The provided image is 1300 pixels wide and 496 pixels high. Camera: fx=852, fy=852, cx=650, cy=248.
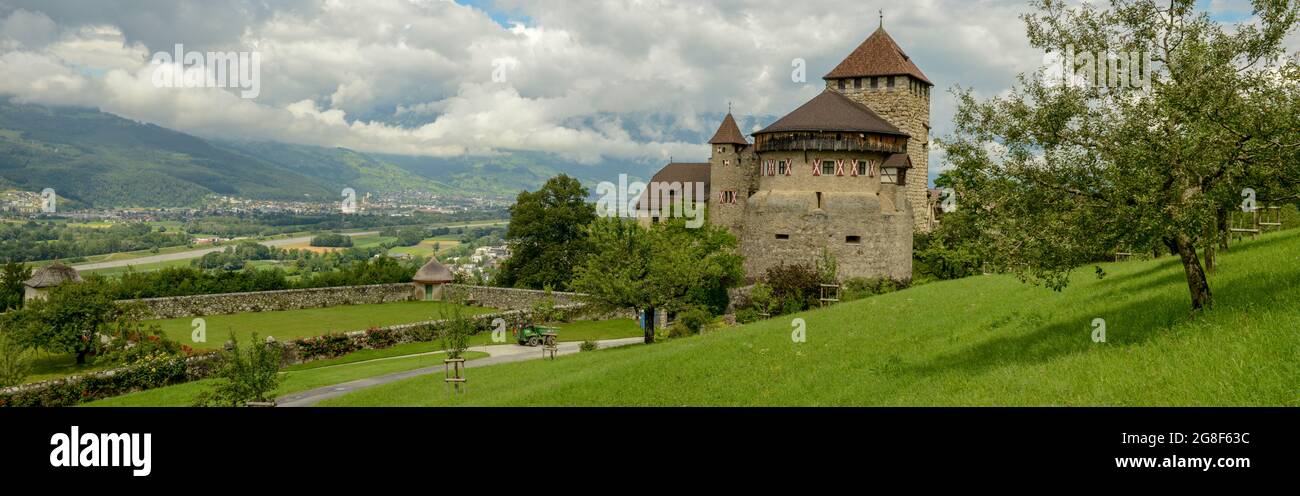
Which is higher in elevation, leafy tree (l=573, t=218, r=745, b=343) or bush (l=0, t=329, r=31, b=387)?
leafy tree (l=573, t=218, r=745, b=343)

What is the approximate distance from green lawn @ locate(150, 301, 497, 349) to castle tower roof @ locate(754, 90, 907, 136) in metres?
21.2

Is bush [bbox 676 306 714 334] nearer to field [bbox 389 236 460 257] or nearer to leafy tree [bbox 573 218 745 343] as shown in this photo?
leafy tree [bbox 573 218 745 343]

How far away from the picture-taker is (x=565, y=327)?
142ft

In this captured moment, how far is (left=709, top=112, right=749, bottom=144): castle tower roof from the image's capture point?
6144 cm

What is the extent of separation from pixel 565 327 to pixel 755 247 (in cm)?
1345

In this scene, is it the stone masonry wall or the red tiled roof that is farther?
the red tiled roof

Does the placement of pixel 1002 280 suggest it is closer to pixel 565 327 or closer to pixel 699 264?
pixel 699 264

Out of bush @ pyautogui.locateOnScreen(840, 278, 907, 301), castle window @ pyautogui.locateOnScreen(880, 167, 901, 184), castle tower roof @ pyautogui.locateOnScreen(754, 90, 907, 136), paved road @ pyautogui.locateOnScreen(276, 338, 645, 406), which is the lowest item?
paved road @ pyautogui.locateOnScreen(276, 338, 645, 406)

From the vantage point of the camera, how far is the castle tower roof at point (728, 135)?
61.4 metres

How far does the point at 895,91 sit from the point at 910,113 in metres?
1.95

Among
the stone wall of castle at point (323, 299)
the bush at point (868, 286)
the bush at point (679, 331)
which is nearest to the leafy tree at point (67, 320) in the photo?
the stone wall of castle at point (323, 299)

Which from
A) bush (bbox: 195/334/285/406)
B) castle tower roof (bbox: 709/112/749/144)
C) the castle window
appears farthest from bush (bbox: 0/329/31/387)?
castle tower roof (bbox: 709/112/749/144)
